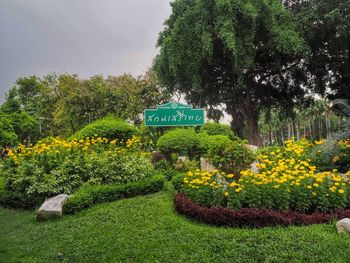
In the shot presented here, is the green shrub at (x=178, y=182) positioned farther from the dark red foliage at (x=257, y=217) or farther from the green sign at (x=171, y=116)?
the green sign at (x=171, y=116)

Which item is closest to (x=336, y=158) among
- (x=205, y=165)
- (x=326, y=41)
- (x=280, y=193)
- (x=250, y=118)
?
(x=205, y=165)

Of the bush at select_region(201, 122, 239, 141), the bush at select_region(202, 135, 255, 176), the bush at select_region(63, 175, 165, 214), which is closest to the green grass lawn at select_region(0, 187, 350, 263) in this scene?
the bush at select_region(63, 175, 165, 214)

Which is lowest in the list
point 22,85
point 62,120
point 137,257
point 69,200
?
point 137,257

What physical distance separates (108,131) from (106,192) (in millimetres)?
4161

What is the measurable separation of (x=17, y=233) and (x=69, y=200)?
1.07 m

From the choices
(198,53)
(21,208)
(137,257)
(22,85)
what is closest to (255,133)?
(198,53)

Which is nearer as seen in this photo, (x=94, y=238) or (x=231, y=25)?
(x=94, y=238)

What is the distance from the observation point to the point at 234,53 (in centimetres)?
1402

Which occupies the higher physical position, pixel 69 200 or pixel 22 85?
pixel 22 85

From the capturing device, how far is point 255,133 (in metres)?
19.2

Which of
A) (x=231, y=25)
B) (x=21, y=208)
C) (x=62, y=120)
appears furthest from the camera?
(x=62, y=120)

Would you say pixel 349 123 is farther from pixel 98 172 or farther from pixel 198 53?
pixel 198 53

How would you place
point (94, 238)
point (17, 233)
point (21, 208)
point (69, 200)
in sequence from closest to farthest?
point (94, 238)
point (17, 233)
point (69, 200)
point (21, 208)

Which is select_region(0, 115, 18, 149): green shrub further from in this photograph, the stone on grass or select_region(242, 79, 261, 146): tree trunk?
the stone on grass
